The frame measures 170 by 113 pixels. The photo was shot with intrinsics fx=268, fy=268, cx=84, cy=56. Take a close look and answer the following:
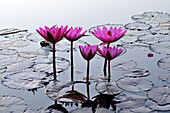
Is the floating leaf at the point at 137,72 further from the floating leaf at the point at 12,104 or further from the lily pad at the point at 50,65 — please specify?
the floating leaf at the point at 12,104

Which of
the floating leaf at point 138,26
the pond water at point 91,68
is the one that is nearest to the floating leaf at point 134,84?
the pond water at point 91,68

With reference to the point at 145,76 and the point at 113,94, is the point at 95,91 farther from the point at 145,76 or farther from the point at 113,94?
the point at 145,76

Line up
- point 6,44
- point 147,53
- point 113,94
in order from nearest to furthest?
point 113,94, point 147,53, point 6,44

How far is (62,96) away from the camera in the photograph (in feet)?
4.36

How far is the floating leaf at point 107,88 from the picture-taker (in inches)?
53.1

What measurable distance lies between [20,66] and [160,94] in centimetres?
90

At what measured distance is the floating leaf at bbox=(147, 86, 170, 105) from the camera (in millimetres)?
1233

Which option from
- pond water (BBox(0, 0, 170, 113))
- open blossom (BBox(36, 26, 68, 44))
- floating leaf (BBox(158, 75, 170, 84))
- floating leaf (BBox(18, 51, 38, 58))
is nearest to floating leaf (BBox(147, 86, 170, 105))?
pond water (BBox(0, 0, 170, 113))

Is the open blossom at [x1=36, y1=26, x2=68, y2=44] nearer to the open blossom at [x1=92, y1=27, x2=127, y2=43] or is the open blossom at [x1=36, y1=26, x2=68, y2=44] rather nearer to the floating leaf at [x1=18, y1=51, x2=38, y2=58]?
the open blossom at [x1=92, y1=27, x2=127, y2=43]

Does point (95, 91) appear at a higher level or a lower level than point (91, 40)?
lower

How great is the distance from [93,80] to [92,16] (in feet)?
5.53

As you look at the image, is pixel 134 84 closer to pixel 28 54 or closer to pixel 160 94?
pixel 160 94

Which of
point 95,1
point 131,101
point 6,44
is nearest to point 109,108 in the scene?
point 131,101

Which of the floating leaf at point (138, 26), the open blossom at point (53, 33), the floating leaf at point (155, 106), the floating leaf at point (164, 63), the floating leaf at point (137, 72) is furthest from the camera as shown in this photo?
the floating leaf at point (138, 26)
